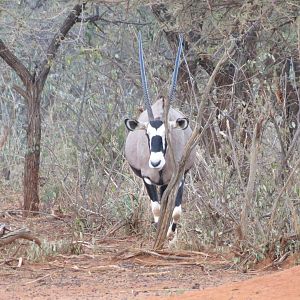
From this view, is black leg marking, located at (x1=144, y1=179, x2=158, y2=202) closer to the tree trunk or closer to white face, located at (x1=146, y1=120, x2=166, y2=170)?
white face, located at (x1=146, y1=120, x2=166, y2=170)

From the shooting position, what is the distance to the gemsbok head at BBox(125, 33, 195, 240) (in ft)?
31.7

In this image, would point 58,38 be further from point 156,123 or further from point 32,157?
point 156,123

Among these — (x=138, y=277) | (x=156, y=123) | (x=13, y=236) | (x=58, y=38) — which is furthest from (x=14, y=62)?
(x=138, y=277)

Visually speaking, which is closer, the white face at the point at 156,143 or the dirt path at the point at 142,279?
the dirt path at the point at 142,279

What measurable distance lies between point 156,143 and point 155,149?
0.26ft

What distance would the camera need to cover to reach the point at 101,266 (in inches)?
294

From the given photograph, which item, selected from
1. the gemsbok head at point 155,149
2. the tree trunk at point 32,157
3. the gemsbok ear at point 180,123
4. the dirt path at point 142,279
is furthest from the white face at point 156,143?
the tree trunk at point 32,157

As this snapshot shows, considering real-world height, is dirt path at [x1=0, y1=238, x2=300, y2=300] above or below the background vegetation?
below

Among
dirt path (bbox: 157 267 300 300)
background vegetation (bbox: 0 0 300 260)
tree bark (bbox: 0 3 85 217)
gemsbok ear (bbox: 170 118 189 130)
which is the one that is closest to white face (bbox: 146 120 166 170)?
gemsbok ear (bbox: 170 118 189 130)

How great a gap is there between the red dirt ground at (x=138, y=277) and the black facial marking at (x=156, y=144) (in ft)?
4.23

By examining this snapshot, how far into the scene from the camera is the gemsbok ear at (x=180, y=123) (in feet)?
32.3

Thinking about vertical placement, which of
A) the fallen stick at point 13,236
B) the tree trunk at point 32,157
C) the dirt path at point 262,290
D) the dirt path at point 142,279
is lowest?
the dirt path at point 142,279

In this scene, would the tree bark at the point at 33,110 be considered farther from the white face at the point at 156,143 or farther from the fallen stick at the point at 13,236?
the fallen stick at the point at 13,236

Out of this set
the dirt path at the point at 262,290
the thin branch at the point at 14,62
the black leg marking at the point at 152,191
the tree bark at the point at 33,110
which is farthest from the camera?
the tree bark at the point at 33,110
